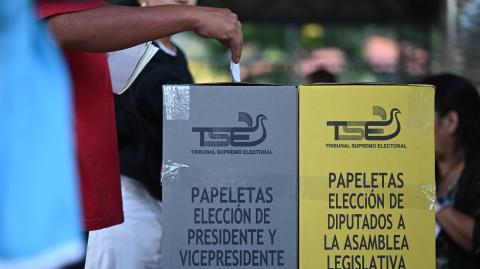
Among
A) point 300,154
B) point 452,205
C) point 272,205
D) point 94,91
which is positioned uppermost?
point 94,91

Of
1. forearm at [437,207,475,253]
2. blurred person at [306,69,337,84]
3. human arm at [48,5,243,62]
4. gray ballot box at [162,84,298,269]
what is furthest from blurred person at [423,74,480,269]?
blurred person at [306,69,337,84]

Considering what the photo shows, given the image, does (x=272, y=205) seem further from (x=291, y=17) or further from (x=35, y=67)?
(x=291, y=17)

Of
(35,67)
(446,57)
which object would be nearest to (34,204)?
(35,67)

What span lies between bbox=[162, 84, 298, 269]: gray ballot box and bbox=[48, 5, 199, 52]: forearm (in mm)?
255

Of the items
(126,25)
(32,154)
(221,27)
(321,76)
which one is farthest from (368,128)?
(321,76)

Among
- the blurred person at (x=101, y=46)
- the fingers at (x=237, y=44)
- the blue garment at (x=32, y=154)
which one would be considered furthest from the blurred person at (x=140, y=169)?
the blue garment at (x=32, y=154)

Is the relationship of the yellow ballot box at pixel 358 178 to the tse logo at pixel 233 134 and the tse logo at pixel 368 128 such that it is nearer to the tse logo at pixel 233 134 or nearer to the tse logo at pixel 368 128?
the tse logo at pixel 368 128

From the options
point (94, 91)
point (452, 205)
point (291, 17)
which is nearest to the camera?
point (94, 91)

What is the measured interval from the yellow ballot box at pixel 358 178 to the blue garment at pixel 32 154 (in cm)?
100

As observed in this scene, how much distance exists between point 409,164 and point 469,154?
53.8 inches

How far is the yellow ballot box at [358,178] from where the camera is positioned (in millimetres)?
2045

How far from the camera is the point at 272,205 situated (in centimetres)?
205

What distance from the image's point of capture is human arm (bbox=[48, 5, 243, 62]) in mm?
1750

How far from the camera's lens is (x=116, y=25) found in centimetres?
179
